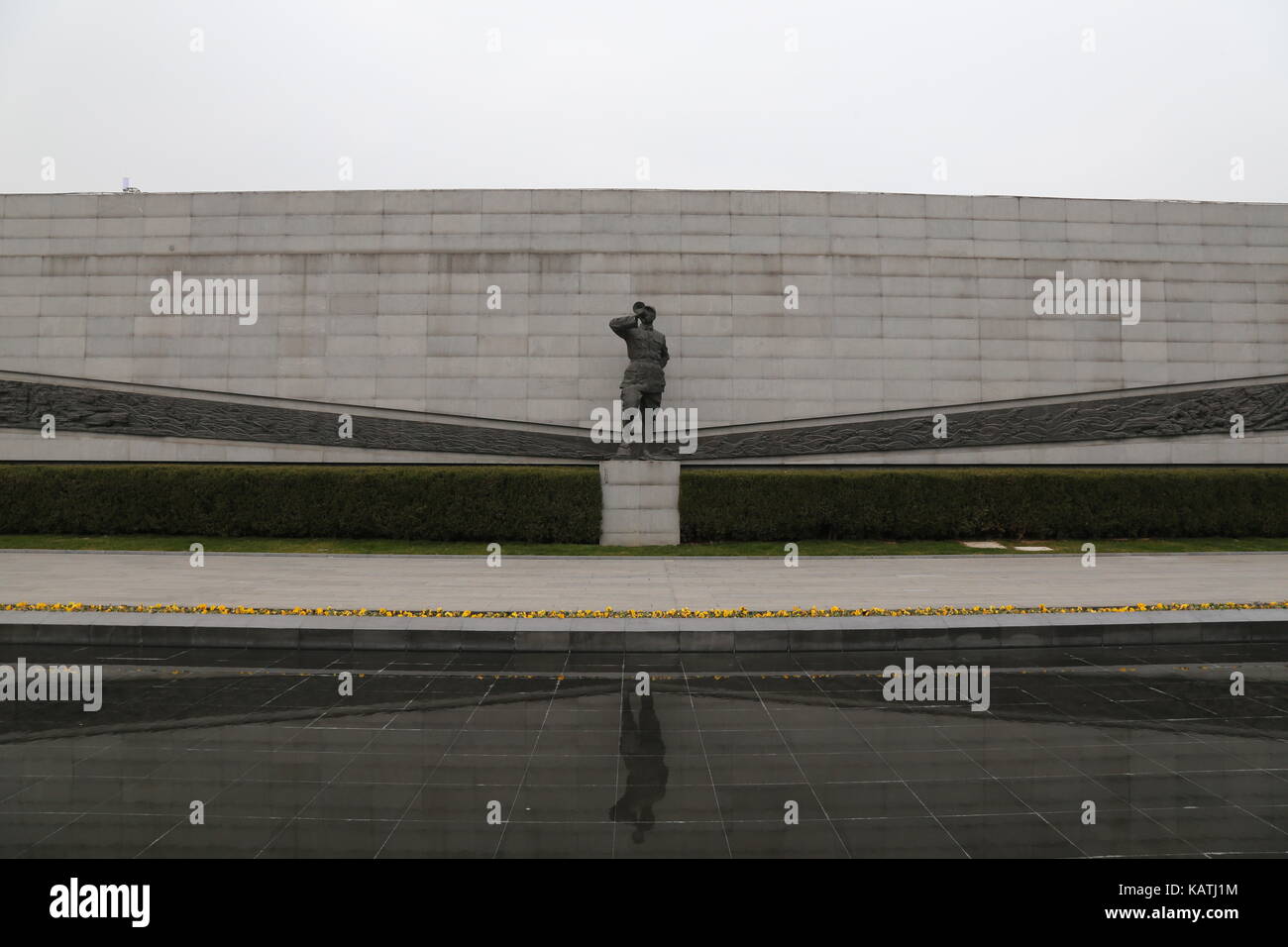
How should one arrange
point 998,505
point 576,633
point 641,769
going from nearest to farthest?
1. point 641,769
2. point 576,633
3. point 998,505

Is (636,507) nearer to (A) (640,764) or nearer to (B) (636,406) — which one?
(B) (636,406)

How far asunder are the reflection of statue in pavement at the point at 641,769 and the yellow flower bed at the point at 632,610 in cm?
220

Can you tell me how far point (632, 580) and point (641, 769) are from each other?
589cm

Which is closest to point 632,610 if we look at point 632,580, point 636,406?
point 632,580

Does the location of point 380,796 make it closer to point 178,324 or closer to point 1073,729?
point 1073,729

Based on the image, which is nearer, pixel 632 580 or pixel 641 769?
pixel 641 769

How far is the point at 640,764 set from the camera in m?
3.82

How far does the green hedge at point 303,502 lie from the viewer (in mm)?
13250

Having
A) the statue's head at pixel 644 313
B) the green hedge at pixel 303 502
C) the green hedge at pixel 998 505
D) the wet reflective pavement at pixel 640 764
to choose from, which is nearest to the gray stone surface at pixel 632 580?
the green hedge at pixel 303 502

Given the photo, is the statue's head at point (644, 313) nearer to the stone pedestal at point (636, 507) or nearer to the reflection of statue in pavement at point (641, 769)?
the stone pedestal at point (636, 507)

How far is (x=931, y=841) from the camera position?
2.99m

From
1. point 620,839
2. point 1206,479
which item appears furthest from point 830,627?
point 1206,479

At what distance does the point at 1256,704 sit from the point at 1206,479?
11078mm

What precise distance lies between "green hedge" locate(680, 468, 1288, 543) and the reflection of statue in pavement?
9112mm
